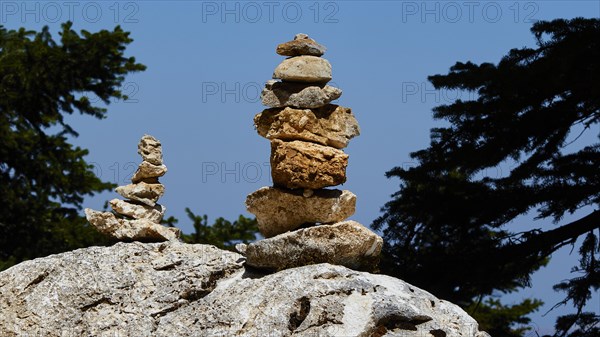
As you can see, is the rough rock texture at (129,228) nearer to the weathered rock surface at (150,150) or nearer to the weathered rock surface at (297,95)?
the weathered rock surface at (150,150)

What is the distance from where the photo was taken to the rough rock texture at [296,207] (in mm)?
8445

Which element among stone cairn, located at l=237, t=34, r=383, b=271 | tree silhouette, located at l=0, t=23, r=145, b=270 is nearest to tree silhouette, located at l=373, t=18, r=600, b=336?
stone cairn, located at l=237, t=34, r=383, b=271

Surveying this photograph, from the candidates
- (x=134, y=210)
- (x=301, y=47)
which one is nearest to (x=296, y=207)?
(x=301, y=47)

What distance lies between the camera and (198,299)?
27.8 feet

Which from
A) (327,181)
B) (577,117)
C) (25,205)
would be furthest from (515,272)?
(25,205)

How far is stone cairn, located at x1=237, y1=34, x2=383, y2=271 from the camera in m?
8.33

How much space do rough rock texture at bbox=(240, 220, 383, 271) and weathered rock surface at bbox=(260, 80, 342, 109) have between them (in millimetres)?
1245

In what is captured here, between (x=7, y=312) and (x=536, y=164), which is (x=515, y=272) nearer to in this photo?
(x=536, y=164)

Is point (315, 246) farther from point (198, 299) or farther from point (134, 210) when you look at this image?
point (134, 210)

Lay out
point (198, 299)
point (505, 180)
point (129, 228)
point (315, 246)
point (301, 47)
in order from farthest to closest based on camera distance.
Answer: point (505, 180) → point (129, 228) → point (301, 47) → point (198, 299) → point (315, 246)

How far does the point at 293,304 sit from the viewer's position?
7.76 m

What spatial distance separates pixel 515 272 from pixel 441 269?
959mm

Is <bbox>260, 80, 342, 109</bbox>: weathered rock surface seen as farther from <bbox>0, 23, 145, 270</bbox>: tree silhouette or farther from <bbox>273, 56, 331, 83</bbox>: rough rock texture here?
<bbox>0, 23, 145, 270</bbox>: tree silhouette

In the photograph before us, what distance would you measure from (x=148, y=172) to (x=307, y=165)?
219cm
